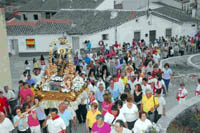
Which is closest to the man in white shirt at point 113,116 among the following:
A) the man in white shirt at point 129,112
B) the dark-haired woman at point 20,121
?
the man in white shirt at point 129,112

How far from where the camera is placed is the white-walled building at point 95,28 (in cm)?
2614

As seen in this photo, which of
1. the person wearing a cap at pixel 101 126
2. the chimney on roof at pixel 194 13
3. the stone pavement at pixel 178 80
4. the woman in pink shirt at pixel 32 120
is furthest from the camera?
the chimney on roof at pixel 194 13

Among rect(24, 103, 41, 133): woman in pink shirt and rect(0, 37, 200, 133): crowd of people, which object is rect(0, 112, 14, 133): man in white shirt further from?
rect(24, 103, 41, 133): woman in pink shirt

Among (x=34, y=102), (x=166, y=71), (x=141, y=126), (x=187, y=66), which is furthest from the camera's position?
(x=187, y=66)

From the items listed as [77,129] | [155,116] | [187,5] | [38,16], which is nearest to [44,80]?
[77,129]

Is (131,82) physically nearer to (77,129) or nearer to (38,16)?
(77,129)

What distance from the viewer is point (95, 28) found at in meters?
26.8

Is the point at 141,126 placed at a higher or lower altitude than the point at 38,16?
lower

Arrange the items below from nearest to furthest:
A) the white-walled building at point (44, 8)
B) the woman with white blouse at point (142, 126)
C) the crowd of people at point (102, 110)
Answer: the woman with white blouse at point (142, 126) → the crowd of people at point (102, 110) → the white-walled building at point (44, 8)

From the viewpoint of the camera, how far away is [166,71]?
11703 millimetres

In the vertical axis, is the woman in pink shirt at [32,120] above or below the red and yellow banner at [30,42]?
below

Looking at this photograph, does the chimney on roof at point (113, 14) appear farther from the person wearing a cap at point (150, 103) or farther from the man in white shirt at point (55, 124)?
the man in white shirt at point (55, 124)

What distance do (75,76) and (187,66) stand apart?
24.7 ft

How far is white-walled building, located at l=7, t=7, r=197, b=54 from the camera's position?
1029 inches
